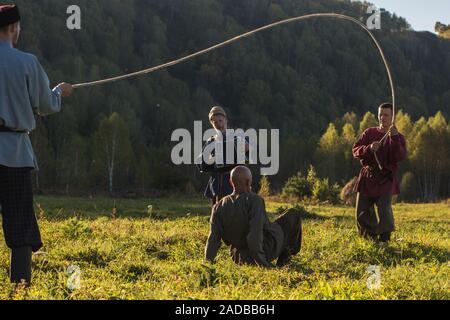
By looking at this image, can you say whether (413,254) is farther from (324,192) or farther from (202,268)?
(324,192)

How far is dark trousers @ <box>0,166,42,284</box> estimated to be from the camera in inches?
173

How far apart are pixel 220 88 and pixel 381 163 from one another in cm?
10850

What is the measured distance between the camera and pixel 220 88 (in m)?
116

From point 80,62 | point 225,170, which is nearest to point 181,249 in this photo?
point 225,170

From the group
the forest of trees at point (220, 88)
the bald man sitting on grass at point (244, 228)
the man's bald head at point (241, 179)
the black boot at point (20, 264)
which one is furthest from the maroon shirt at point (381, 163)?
the forest of trees at point (220, 88)

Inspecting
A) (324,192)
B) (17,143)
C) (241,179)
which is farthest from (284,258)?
(324,192)

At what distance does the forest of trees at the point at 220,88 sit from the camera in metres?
59.6

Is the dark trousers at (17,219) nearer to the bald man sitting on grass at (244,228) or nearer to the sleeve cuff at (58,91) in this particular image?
the sleeve cuff at (58,91)

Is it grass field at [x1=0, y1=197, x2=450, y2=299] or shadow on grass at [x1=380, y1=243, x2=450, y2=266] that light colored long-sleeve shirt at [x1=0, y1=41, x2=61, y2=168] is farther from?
shadow on grass at [x1=380, y1=243, x2=450, y2=266]

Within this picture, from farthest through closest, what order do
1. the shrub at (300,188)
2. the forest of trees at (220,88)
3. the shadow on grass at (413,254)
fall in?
1. the forest of trees at (220,88)
2. the shrub at (300,188)
3. the shadow on grass at (413,254)

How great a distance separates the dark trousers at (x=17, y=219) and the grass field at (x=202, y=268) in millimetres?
229

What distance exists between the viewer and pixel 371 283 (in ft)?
15.3
